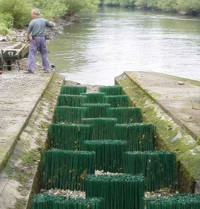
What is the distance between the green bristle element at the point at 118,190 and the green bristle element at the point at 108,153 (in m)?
1.38

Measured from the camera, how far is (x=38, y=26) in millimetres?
14297

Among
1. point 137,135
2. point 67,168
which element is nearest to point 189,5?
point 137,135

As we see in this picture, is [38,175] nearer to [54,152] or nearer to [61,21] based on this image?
[54,152]

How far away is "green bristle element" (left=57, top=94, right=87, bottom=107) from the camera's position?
10.9 metres

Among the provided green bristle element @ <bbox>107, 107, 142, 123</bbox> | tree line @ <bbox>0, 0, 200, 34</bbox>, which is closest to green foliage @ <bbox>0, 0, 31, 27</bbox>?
tree line @ <bbox>0, 0, 200, 34</bbox>

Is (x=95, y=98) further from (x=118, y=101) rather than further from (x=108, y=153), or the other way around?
(x=108, y=153)

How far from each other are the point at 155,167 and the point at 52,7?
4595 centimetres

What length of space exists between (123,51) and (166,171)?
976 inches

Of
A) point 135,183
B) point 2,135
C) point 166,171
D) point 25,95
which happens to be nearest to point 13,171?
point 2,135

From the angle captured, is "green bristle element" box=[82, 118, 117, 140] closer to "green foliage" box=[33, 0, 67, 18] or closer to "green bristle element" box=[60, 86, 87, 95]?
"green bristle element" box=[60, 86, 87, 95]

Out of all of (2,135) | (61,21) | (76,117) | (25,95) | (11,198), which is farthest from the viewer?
(61,21)

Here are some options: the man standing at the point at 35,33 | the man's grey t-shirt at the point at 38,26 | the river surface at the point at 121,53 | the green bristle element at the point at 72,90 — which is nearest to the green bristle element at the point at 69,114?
the green bristle element at the point at 72,90

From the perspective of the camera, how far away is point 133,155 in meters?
6.99

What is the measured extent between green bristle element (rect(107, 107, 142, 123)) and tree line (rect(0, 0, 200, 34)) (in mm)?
20687
